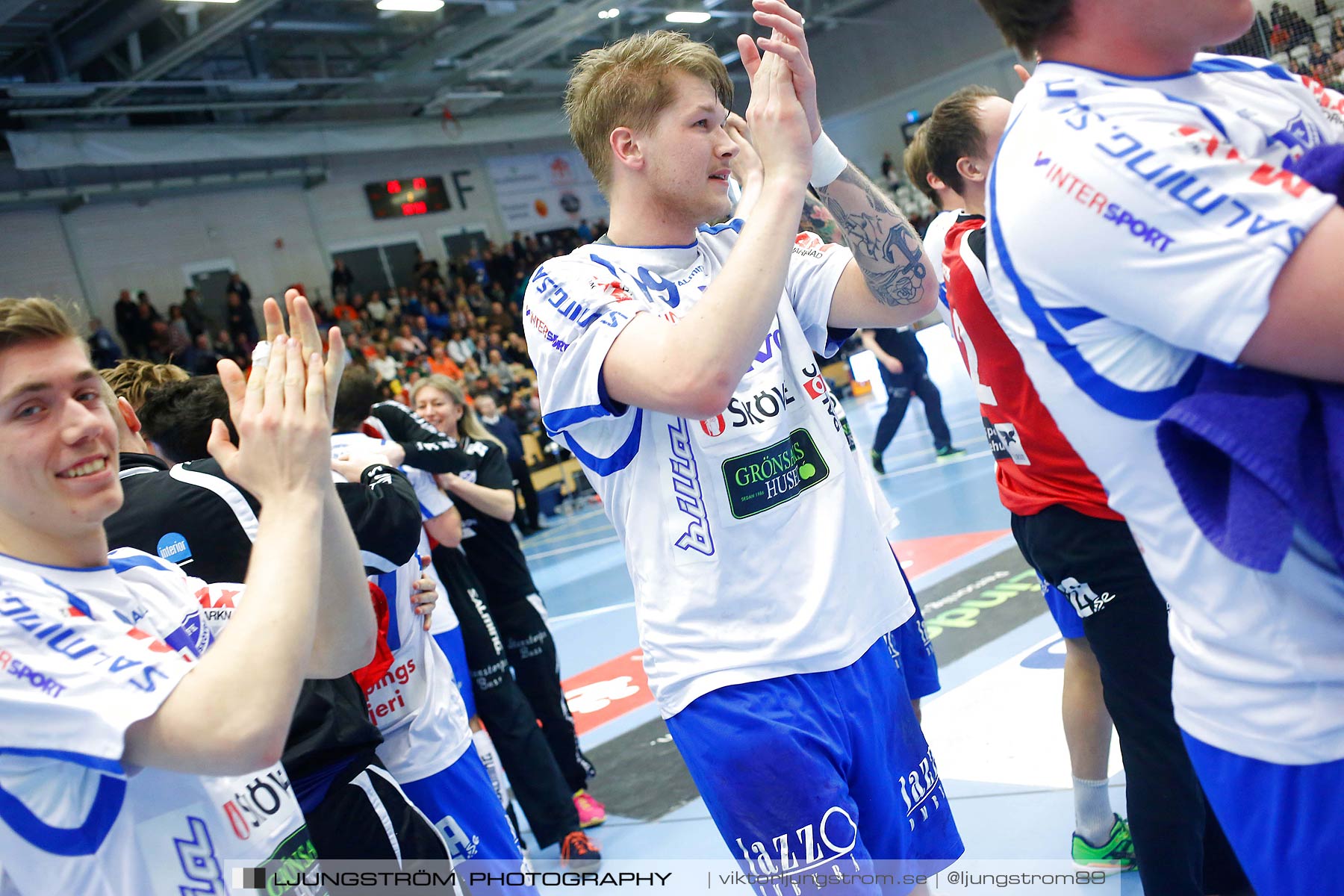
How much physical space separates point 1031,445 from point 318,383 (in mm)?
1755

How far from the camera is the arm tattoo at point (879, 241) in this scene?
2.10m

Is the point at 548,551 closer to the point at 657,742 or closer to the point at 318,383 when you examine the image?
the point at 657,742

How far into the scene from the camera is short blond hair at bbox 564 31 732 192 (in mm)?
2031

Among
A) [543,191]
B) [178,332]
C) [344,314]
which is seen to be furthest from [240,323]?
[543,191]

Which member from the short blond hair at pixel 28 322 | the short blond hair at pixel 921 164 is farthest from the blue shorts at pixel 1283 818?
the short blond hair at pixel 921 164

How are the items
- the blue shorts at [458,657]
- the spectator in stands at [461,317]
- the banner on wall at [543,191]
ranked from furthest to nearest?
the banner on wall at [543,191] → the spectator in stands at [461,317] → the blue shorts at [458,657]

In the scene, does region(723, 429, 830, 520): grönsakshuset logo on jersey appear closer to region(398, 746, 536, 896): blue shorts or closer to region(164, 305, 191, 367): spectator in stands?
region(398, 746, 536, 896): blue shorts

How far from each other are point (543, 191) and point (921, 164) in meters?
21.4

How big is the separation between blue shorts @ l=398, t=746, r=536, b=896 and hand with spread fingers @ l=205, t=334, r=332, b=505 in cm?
178

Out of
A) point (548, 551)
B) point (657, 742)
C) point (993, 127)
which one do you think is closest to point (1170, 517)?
point (993, 127)

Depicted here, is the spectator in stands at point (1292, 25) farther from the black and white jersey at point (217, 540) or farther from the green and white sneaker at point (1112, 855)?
the black and white jersey at point (217, 540)

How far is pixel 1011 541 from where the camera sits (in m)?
6.43

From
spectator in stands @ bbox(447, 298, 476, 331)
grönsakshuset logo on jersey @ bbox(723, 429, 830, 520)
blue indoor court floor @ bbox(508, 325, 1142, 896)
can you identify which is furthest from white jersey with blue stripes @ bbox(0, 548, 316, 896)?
spectator in stands @ bbox(447, 298, 476, 331)

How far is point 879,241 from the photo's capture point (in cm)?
210
